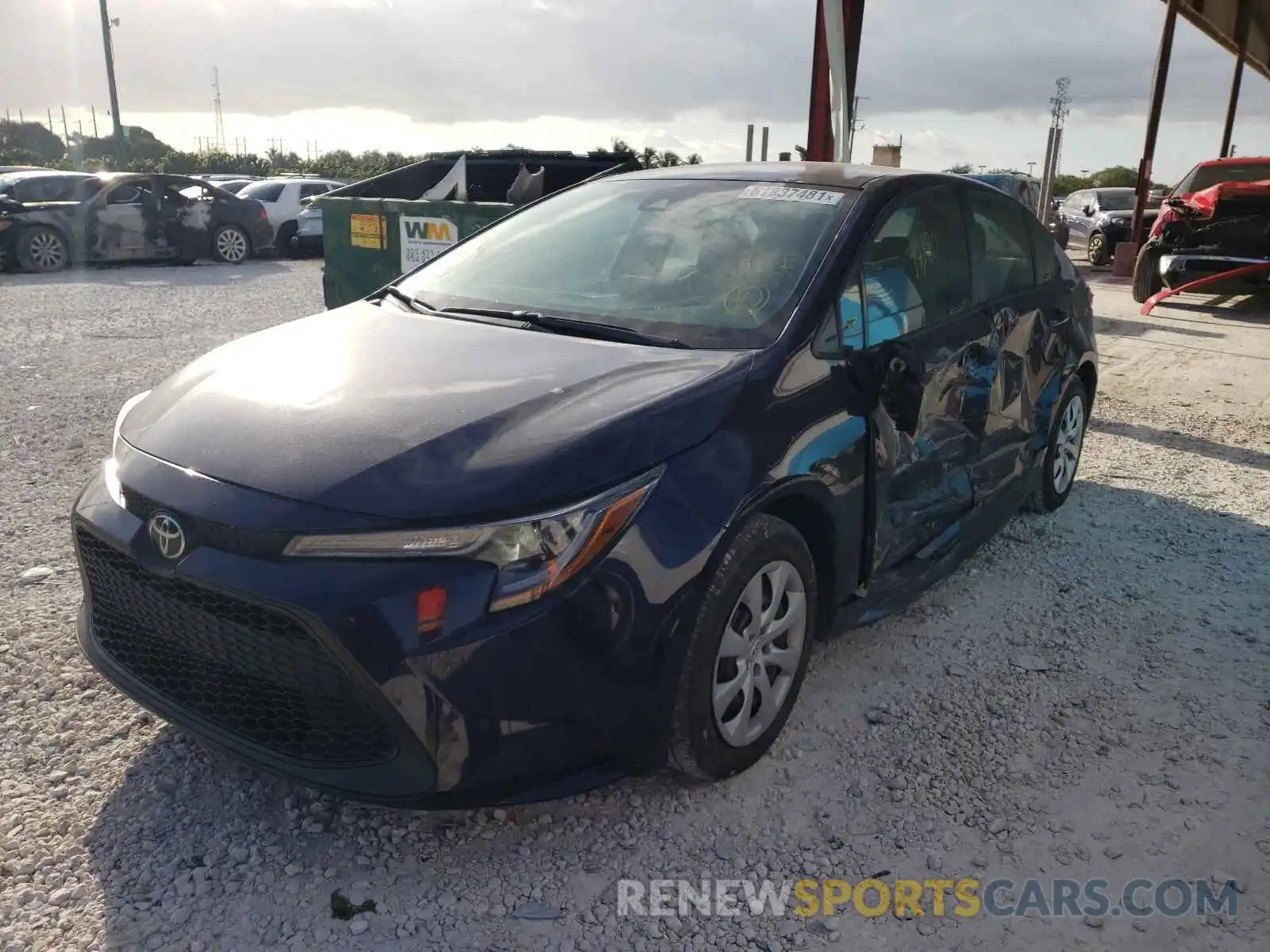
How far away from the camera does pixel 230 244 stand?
52.6ft

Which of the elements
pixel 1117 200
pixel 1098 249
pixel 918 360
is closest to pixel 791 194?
pixel 918 360

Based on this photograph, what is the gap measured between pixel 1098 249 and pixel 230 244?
569 inches

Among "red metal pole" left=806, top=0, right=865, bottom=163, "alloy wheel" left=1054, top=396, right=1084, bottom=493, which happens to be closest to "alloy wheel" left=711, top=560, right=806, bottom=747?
"alloy wheel" left=1054, top=396, right=1084, bottom=493

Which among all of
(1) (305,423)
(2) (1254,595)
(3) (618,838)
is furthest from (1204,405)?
(1) (305,423)

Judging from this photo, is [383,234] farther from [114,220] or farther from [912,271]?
[114,220]

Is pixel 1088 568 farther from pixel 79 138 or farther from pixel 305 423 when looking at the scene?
pixel 79 138

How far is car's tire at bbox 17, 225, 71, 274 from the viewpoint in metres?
14.0

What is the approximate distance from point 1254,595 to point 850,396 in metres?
2.27

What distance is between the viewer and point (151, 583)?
2387 mm

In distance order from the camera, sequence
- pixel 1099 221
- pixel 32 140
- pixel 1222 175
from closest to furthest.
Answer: pixel 1222 175 < pixel 1099 221 < pixel 32 140

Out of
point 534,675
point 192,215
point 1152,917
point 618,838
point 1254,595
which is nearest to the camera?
point 534,675

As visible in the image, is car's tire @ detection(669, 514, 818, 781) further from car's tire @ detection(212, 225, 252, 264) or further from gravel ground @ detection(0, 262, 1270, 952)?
car's tire @ detection(212, 225, 252, 264)

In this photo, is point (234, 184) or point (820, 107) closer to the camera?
point (820, 107)

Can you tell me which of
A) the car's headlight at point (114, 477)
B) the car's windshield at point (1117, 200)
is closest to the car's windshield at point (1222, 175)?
the car's windshield at point (1117, 200)
